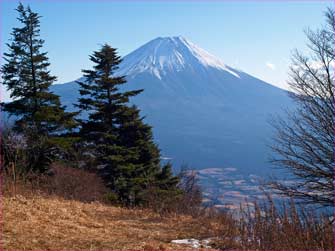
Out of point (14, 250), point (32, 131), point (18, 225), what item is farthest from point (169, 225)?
point (32, 131)

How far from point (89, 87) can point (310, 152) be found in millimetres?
14485

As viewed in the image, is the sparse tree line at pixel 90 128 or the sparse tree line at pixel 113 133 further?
the sparse tree line at pixel 90 128

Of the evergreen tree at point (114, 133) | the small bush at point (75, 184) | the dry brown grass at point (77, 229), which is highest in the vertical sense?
the evergreen tree at point (114, 133)

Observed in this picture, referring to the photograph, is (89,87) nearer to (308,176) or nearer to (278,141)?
(278,141)

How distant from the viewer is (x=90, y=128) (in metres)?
27.5

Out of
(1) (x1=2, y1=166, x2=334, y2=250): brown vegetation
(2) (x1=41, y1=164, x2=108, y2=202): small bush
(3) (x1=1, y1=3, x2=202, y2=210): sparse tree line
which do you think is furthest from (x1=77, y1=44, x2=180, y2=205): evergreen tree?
(1) (x1=2, y1=166, x2=334, y2=250): brown vegetation

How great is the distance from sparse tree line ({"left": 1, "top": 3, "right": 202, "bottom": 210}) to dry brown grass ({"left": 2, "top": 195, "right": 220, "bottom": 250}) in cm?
1002

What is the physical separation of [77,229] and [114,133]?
19189mm

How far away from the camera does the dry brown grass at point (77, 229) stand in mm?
7195

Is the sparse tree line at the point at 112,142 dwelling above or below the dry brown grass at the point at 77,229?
above

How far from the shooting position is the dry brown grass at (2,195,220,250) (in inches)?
283

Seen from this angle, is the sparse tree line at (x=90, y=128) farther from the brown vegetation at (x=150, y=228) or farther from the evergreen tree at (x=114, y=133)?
the brown vegetation at (x=150, y=228)

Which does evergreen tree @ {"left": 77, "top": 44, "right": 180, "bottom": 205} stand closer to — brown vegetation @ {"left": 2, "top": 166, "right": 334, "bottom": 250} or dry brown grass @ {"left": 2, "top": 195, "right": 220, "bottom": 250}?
brown vegetation @ {"left": 2, "top": 166, "right": 334, "bottom": 250}

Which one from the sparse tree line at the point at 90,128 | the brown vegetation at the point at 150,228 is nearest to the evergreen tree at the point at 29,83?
the sparse tree line at the point at 90,128
